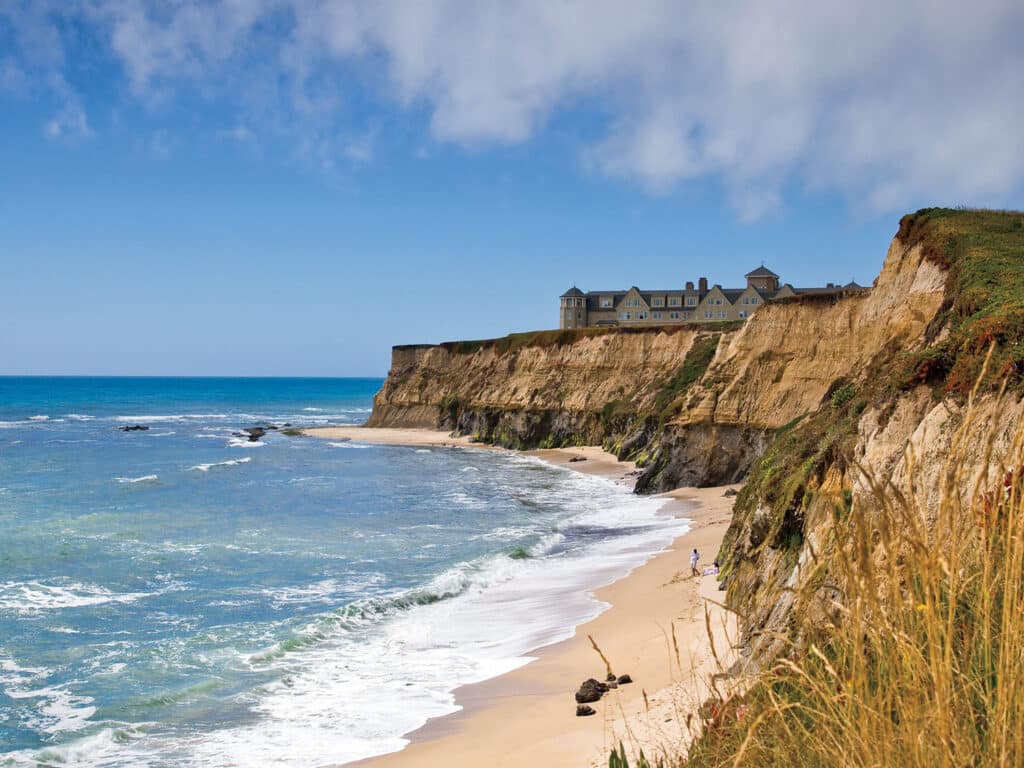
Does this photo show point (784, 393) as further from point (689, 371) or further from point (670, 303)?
point (670, 303)

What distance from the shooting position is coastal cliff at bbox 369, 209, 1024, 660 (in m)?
9.59

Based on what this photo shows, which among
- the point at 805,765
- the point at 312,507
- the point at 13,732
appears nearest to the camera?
the point at 805,765

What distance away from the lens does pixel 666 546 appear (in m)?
24.5

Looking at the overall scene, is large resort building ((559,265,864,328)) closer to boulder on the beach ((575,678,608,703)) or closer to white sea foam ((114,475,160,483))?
white sea foam ((114,475,160,483))

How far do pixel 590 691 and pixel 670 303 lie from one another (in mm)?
83116

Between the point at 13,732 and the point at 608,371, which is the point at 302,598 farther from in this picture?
the point at 608,371

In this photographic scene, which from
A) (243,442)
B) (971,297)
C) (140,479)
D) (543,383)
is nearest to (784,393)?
(971,297)

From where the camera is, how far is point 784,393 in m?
35.1

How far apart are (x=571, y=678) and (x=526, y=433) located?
4994 cm

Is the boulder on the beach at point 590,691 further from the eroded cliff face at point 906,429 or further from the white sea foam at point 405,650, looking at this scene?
the eroded cliff face at point 906,429

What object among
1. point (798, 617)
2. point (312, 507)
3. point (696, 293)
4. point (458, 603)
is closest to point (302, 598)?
point (458, 603)

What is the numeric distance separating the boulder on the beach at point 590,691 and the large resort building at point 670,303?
236ft

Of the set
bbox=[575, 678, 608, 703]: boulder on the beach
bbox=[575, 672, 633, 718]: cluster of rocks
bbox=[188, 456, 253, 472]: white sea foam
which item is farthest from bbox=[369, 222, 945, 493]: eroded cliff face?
bbox=[188, 456, 253, 472]: white sea foam

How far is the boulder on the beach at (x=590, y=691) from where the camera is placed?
1229 cm
